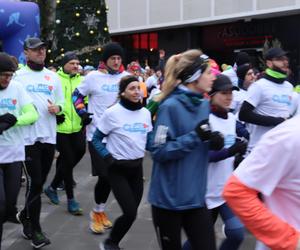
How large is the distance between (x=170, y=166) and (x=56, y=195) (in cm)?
396

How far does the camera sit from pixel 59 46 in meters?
12.2

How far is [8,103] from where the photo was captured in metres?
4.79

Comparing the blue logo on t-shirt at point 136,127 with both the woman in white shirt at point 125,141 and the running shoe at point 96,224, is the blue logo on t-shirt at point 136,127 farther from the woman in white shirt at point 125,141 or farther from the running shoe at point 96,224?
the running shoe at point 96,224

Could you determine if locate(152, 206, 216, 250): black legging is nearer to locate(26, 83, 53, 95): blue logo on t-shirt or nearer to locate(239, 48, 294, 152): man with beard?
locate(239, 48, 294, 152): man with beard

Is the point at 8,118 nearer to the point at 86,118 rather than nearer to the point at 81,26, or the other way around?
the point at 86,118

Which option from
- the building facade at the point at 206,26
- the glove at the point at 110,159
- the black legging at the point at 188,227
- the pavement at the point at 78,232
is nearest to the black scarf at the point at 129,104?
the glove at the point at 110,159

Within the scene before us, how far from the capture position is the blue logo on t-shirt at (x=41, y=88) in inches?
219

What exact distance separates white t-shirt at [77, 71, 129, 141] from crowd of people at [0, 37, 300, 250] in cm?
1

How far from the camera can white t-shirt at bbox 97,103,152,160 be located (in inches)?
196

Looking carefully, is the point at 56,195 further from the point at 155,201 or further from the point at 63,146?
the point at 155,201

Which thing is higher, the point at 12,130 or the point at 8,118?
the point at 8,118

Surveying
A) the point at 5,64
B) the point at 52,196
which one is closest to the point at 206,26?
the point at 52,196

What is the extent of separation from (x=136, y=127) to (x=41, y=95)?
4.02ft

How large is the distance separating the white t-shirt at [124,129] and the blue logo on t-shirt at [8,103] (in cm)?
79
